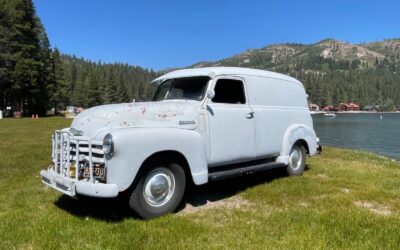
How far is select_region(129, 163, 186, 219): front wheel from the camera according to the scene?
6.57 meters

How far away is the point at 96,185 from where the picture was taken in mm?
6145

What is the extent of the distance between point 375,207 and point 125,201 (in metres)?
4.38

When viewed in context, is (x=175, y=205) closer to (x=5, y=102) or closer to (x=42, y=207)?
(x=42, y=207)

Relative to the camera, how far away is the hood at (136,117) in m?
6.72

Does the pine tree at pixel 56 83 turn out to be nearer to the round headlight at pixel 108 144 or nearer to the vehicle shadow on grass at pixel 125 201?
the vehicle shadow on grass at pixel 125 201

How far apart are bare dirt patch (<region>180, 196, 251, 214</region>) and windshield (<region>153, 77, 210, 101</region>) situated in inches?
76.2

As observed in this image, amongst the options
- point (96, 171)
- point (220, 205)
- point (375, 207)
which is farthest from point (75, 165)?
point (375, 207)

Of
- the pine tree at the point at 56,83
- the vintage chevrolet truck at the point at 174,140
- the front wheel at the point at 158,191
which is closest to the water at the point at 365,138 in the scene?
the vintage chevrolet truck at the point at 174,140

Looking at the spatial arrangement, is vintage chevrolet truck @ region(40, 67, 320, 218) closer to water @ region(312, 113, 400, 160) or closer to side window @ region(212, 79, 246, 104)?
side window @ region(212, 79, 246, 104)

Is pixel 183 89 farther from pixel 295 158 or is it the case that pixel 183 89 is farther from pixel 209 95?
pixel 295 158

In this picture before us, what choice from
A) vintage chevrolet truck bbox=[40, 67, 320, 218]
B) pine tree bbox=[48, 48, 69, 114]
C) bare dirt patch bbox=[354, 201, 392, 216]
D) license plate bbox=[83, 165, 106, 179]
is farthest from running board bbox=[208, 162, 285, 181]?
pine tree bbox=[48, 48, 69, 114]

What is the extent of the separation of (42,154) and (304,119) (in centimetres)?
925

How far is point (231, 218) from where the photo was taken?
22.4ft

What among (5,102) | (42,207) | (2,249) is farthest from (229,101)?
(5,102)
